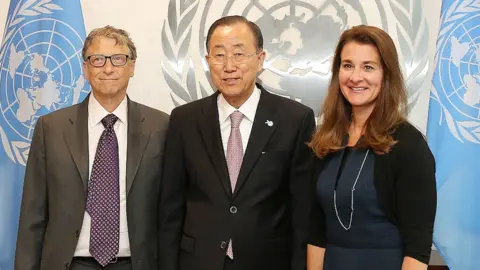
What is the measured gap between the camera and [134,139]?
240 cm

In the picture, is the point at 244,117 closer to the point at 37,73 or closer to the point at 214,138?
the point at 214,138

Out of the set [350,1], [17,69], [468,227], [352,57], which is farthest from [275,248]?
[17,69]

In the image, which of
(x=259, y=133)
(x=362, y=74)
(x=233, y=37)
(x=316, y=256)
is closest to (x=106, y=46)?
(x=233, y=37)

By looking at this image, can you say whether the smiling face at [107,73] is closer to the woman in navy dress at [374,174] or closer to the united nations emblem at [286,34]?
the united nations emblem at [286,34]

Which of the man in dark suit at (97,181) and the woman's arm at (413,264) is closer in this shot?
the woman's arm at (413,264)

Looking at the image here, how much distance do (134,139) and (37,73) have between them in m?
0.99

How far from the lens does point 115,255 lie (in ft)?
7.50

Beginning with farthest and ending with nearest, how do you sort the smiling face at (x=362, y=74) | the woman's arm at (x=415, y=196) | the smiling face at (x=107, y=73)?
the smiling face at (x=107, y=73) < the smiling face at (x=362, y=74) < the woman's arm at (x=415, y=196)

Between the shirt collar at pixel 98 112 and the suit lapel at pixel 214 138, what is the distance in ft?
1.11

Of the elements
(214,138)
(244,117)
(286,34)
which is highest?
(286,34)

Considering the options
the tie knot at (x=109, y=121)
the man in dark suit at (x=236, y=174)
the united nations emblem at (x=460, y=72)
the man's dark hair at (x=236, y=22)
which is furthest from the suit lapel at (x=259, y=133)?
the united nations emblem at (x=460, y=72)

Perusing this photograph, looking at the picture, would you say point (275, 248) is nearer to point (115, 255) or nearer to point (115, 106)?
point (115, 255)

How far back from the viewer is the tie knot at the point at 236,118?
92.1 inches

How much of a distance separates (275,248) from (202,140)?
1.72ft
